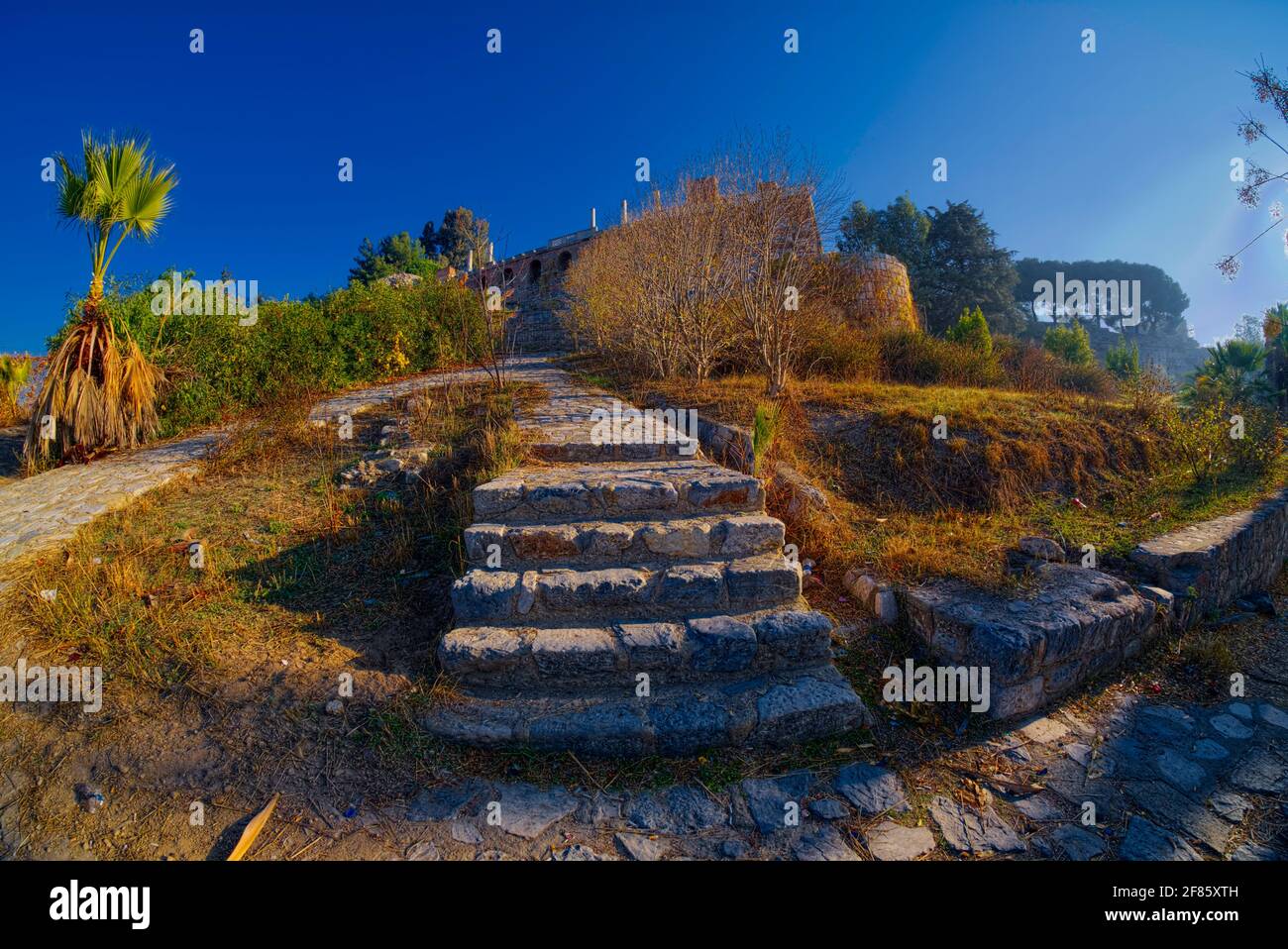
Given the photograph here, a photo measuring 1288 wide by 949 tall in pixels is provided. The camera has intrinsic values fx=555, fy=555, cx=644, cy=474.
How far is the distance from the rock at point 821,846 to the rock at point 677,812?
0.28 m

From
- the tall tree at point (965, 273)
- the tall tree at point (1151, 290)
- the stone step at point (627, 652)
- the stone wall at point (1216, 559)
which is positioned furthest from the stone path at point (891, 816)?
the tall tree at point (1151, 290)

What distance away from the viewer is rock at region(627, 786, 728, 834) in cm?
210

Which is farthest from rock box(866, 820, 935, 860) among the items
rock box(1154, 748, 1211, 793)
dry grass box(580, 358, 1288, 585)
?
dry grass box(580, 358, 1288, 585)

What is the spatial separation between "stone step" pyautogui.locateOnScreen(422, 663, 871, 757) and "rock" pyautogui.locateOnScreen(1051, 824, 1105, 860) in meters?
0.77

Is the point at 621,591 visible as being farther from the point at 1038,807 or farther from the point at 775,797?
the point at 1038,807

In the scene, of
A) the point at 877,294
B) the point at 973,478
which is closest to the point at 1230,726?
the point at 973,478

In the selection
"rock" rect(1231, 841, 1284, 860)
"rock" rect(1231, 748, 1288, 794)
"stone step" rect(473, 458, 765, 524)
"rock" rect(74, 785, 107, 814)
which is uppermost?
"stone step" rect(473, 458, 765, 524)

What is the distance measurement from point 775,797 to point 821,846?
25 cm

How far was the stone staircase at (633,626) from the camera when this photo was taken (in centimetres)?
249

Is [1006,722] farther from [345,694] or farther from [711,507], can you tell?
[345,694]

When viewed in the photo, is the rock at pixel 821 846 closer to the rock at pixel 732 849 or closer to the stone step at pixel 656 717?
the rock at pixel 732 849

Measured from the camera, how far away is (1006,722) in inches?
107

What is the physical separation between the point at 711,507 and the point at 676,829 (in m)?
1.98

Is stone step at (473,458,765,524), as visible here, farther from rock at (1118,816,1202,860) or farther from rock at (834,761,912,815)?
rock at (1118,816,1202,860)
